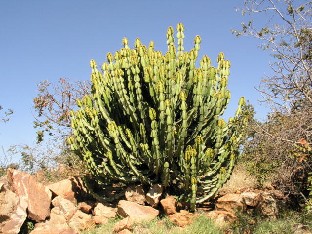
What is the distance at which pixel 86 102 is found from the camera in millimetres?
9359

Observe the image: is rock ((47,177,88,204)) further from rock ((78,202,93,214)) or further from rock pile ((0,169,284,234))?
rock ((78,202,93,214))

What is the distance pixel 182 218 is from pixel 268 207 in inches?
81.1

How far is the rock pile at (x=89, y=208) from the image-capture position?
8.03 metres

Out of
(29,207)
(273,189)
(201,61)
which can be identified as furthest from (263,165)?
(29,207)

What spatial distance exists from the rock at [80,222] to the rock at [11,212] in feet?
3.73

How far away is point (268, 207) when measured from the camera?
8.23m

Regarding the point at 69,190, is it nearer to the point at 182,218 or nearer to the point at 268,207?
the point at 182,218

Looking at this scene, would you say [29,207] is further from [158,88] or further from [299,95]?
[299,95]

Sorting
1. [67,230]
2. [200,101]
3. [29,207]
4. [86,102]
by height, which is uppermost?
[86,102]

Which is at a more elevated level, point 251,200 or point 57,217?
point 57,217

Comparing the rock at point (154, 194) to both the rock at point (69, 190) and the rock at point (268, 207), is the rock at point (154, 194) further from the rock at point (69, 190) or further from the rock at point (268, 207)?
the rock at point (69, 190)

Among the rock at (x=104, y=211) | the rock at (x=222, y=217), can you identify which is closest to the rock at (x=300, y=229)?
the rock at (x=222, y=217)

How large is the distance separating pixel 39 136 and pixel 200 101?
1134cm

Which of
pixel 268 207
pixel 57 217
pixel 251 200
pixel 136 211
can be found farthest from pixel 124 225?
pixel 268 207
